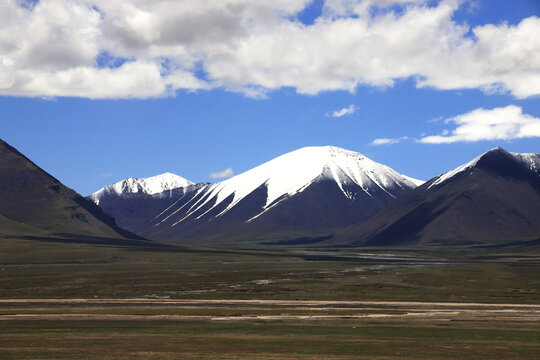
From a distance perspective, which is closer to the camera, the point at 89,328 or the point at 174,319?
the point at 89,328

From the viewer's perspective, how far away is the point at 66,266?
16375cm

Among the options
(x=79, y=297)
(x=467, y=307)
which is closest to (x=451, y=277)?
(x=467, y=307)

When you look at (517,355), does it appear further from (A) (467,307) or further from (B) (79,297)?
(B) (79,297)

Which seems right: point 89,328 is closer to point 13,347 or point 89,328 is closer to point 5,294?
point 13,347

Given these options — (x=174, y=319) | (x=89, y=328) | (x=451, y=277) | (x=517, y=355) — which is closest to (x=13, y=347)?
(x=89, y=328)

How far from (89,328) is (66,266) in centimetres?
10343

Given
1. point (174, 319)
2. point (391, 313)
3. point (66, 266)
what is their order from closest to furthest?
1. point (174, 319)
2. point (391, 313)
3. point (66, 266)

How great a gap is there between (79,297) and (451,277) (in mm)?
71481

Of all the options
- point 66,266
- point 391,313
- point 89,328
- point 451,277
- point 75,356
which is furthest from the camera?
point 66,266

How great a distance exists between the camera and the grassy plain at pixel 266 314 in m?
52.0

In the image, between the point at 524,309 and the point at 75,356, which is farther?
the point at 524,309

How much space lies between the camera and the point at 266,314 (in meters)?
78.7

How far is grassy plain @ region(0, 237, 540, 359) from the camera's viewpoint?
52.0 metres

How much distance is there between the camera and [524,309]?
86938 millimetres
